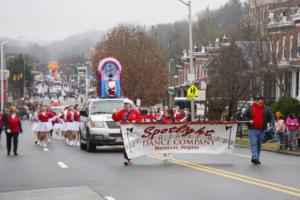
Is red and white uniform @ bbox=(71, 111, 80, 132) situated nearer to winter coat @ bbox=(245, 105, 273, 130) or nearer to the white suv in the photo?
the white suv

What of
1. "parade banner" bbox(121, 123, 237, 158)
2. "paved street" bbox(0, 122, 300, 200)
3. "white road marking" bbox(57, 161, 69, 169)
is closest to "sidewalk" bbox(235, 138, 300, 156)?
"paved street" bbox(0, 122, 300, 200)

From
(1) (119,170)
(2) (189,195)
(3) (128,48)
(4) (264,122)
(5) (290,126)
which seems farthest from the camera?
(3) (128,48)

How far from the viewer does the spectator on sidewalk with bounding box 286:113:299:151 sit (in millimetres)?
25953

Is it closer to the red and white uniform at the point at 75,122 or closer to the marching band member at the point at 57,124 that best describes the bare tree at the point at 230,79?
the marching band member at the point at 57,124

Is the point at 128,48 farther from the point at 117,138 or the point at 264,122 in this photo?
the point at 264,122

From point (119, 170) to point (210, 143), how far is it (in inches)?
134

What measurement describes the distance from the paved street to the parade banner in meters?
0.41

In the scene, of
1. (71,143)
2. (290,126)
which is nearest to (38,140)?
(71,143)

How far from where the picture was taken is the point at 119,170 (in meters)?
16.7

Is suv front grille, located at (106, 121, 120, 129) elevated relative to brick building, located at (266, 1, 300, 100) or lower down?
lower down

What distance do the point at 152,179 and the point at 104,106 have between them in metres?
11.1

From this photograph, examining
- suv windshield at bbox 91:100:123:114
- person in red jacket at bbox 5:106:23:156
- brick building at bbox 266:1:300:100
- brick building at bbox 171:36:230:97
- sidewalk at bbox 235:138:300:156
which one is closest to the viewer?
person in red jacket at bbox 5:106:23:156

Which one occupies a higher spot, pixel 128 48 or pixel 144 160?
pixel 128 48

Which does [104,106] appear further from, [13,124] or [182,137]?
[182,137]
